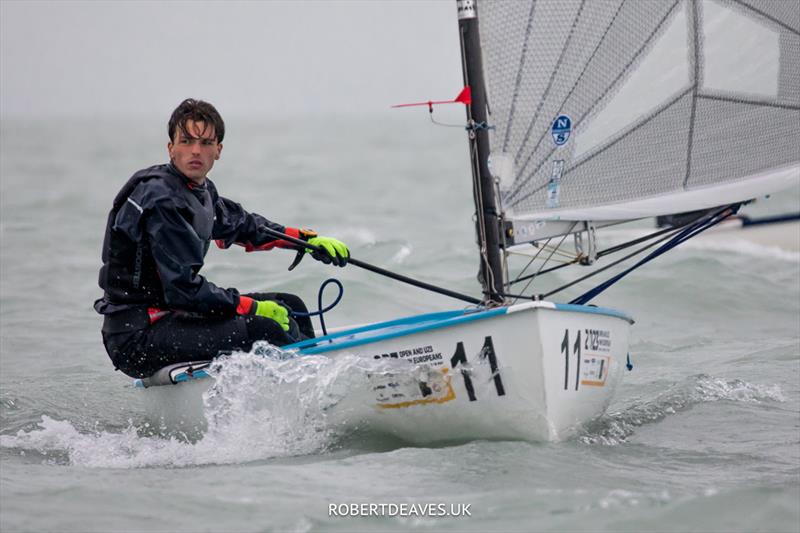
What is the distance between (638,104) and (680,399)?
1.29 metres

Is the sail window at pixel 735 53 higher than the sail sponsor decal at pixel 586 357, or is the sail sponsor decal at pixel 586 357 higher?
the sail window at pixel 735 53

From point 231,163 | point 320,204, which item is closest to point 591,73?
point 320,204

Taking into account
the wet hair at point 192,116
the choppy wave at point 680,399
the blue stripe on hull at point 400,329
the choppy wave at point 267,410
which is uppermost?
the wet hair at point 192,116

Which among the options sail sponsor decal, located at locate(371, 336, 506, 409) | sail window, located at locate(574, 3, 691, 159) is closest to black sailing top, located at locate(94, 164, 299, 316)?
sail sponsor decal, located at locate(371, 336, 506, 409)

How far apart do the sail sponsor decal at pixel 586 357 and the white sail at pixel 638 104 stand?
1.84 feet

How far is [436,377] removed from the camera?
3754 mm

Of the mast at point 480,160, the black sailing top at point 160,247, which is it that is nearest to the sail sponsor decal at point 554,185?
the mast at point 480,160

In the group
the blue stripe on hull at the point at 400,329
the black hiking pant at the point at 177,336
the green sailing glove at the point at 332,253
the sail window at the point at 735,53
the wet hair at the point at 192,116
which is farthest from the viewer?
the sail window at the point at 735,53

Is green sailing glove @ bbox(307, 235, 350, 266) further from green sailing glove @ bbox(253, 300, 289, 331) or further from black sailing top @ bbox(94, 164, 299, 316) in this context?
black sailing top @ bbox(94, 164, 299, 316)

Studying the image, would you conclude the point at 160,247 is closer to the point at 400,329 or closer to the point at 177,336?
the point at 177,336

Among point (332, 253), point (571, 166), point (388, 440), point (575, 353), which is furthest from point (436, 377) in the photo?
point (571, 166)

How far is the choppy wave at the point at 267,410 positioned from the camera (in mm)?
3844

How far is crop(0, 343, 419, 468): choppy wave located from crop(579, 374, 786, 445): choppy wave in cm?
95

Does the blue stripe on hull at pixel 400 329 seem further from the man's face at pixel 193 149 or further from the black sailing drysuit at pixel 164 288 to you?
the man's face at pixel 193 149
